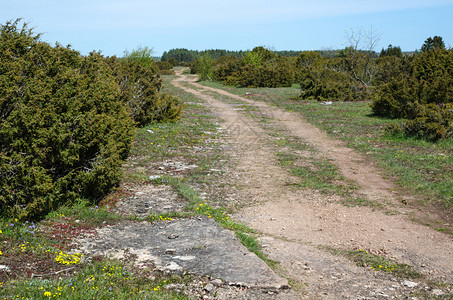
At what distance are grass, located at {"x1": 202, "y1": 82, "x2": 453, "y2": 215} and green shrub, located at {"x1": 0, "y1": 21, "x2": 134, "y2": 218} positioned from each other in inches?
214

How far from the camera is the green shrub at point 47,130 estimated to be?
4.79 meters

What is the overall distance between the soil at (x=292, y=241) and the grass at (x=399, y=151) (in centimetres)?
41

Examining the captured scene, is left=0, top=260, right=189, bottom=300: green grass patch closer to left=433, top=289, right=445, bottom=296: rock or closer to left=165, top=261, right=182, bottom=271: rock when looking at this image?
left=165, top=261, right=182, bottom=271: rock

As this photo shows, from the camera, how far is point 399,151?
10031 millimetres

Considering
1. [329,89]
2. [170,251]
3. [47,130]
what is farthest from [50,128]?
[329,89]

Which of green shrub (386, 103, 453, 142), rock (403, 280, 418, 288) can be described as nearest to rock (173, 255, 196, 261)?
rock (403, 280, 418, 288)

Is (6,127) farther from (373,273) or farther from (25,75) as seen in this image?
(373,273)

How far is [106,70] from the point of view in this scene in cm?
763

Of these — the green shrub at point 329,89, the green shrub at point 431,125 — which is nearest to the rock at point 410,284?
the green shrub at point 431,125

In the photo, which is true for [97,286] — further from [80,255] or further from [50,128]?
[50,128]

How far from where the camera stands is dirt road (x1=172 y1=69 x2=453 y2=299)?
4004mm

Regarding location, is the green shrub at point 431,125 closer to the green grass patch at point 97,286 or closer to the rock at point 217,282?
the rock at point 217,282

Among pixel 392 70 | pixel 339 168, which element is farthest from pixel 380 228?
pixel 392 70

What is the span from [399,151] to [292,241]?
Result: 6.13m
